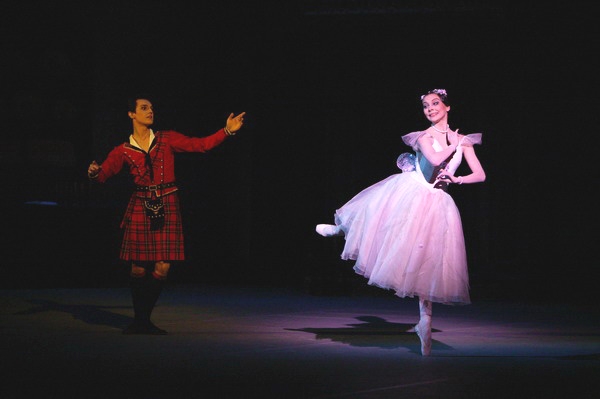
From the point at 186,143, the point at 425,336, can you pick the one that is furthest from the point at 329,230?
the point at 186,143

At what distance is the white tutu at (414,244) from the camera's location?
19.7 ft

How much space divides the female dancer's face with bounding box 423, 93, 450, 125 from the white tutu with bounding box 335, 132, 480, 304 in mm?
258

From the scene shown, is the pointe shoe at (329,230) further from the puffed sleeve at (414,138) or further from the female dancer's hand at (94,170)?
the female dancer's hand at (94,170)

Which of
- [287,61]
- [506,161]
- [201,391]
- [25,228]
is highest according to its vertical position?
[287,61]

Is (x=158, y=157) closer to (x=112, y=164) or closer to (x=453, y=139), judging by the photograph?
(x=112, y=164)

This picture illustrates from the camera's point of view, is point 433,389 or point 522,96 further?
point 522,96

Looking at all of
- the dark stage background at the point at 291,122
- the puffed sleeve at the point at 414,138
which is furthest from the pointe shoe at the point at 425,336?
the dark stage background at the point at 291,122

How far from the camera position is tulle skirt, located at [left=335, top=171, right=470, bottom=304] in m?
6.00

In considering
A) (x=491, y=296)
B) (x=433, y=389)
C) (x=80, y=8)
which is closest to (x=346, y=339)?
(x=433, y=389)

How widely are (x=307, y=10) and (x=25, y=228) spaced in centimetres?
397

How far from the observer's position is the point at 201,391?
477 cm

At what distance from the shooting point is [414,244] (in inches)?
240

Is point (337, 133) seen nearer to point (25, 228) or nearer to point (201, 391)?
point (25, 228)

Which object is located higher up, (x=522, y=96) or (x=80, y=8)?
(x=80, y=8)
